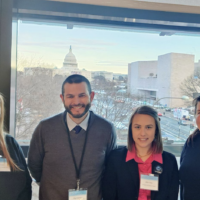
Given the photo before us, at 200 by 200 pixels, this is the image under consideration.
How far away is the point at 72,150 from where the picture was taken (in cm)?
164

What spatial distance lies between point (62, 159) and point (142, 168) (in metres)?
0.67

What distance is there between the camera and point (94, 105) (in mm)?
2314

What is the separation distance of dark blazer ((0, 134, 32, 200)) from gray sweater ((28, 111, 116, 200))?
0.29 feet

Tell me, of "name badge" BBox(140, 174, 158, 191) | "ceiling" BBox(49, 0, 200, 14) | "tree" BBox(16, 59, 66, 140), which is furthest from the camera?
"tree" BBox(16, 59, 66, 140)

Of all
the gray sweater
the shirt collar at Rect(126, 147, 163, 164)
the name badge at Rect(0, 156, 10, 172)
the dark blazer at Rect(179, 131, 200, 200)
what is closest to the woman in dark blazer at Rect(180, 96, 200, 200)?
the dark blazer at Rect(179, 131, 200, 200)

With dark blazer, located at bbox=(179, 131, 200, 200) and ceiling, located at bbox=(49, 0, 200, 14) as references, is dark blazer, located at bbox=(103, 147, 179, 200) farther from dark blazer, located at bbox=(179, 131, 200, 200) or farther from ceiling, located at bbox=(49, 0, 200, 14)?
ceiling, located at bbox=(49, 0, 200, 14)

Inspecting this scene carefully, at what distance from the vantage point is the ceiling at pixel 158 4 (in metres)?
2.02

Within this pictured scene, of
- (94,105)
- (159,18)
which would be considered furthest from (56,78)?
(159,18)

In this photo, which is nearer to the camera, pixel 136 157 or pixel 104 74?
pixel 136 157

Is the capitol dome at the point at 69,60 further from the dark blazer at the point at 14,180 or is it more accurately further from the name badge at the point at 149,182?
the name badge at the point at 149,182

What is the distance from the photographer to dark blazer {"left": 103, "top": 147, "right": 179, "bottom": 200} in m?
1.61

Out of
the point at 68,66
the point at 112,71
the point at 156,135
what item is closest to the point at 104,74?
the point at 112,71

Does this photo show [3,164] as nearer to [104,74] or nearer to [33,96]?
[33,96]

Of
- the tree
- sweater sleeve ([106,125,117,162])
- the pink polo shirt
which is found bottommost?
the pink polo shirt
